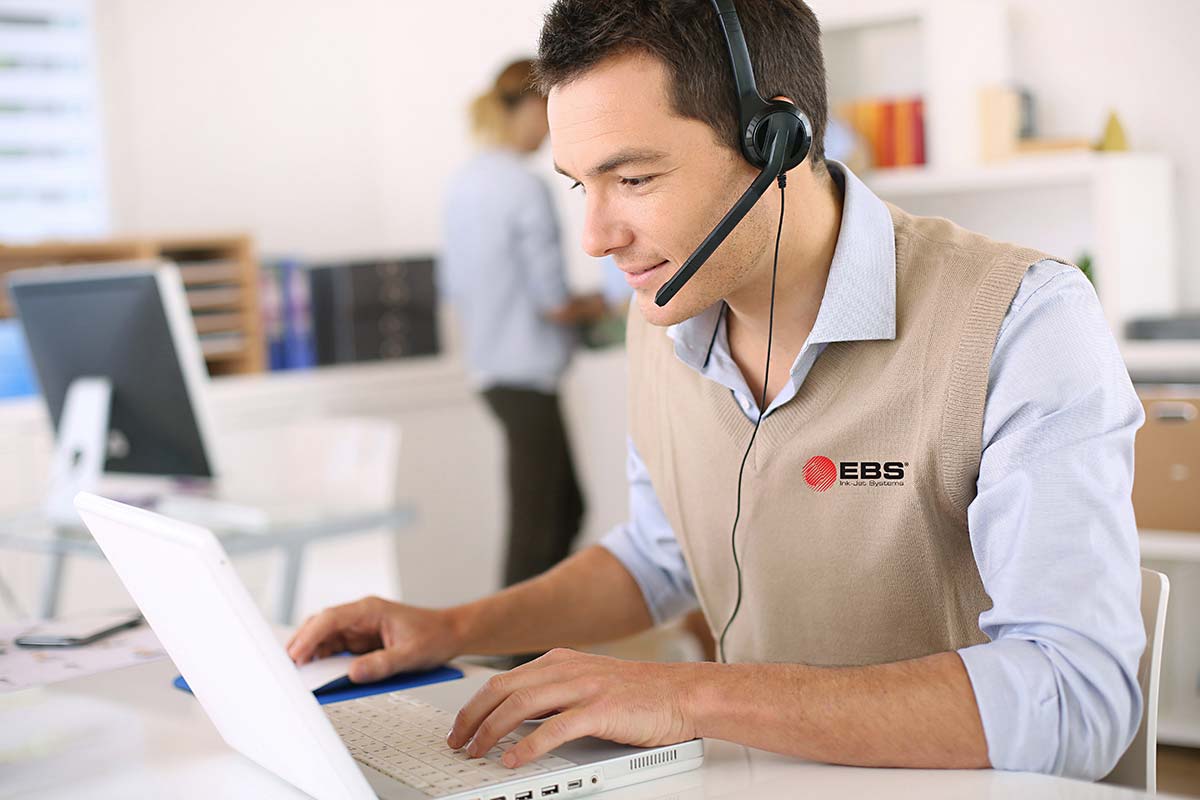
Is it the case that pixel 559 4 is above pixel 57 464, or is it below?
above

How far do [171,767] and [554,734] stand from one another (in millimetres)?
337

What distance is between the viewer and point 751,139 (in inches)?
45.8

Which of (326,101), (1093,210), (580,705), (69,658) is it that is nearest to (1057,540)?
(580,705)

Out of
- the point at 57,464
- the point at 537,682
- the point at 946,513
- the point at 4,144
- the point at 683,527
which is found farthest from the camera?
the point at 4,144

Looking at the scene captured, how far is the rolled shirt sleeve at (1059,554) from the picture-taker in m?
0.95

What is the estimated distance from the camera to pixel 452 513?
4.30 meters

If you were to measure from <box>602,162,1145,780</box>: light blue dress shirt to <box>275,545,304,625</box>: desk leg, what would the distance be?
150 cm

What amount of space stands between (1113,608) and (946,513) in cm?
20

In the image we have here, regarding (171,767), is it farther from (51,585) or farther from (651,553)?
(51,585)

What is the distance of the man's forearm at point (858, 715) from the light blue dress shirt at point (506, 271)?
2697mm

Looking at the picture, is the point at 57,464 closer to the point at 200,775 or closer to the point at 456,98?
the point at 200,775

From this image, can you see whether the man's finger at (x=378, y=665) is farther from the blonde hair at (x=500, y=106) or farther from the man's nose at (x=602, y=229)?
the blonde hair at (x=500, y=106)

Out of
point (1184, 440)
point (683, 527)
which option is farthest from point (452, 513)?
point (683, 527)

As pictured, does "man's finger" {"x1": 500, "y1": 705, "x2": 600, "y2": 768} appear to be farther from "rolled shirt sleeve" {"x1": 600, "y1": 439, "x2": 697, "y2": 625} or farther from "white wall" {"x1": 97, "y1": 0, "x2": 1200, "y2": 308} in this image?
"white wall" {"x1": 97, "y1": 0, "x2": 1200, "y2": 308}
